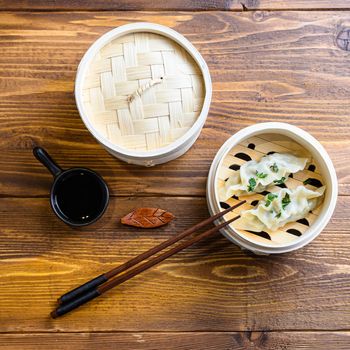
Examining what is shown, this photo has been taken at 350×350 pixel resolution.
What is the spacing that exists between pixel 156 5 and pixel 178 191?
1.79ft

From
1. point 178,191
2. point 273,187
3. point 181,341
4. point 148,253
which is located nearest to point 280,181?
point 273,187

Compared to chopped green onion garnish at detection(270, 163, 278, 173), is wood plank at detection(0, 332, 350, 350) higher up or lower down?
lower down

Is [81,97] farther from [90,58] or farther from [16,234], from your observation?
[16,234]

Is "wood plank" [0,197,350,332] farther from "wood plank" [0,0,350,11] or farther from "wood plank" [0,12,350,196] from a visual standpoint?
"wood plank" [0,0,350,11]

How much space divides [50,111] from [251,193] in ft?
2.02

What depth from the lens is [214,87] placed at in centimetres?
152

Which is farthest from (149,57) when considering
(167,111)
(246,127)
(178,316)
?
(178,316)

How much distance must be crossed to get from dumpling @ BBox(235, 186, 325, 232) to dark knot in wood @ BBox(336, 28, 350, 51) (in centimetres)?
44

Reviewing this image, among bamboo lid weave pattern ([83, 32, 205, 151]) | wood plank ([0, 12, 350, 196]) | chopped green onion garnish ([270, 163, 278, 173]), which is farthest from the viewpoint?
wood plank ([0, 12, 350, 196])

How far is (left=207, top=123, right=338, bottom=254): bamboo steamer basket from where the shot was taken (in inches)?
53.4

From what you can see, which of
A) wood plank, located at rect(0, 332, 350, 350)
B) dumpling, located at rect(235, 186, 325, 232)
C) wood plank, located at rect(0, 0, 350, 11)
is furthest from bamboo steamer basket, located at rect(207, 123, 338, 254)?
wood plank, located at rect(0, 0, 350, 11)

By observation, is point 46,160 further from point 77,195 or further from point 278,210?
point 278,210

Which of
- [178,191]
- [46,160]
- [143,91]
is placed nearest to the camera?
[143,91]

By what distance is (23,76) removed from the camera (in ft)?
Result: 5.00
